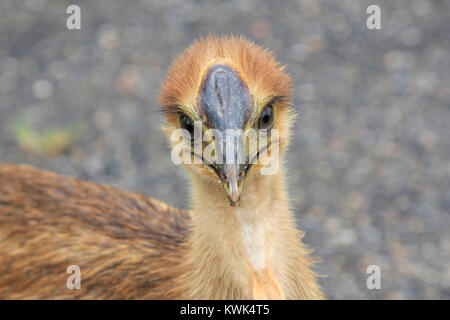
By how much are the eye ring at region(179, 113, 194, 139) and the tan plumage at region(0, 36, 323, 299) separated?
0.04m

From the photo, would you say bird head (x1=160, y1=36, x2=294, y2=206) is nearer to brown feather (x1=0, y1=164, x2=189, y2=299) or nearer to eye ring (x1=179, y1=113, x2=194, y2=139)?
eye ring (x1=179, y1=113, x2=194, y2=139)

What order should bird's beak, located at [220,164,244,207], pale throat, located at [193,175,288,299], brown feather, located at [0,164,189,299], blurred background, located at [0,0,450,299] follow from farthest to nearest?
blurred background, located at [0,0,450,299] < brown feather, located at [0,164,189,299] < pale throat, located at [193,175,288,299] < bird's beak, located at [220,164,244,207]

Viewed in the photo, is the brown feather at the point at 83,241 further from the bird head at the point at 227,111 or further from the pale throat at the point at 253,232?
the bird head at the point at 227,111

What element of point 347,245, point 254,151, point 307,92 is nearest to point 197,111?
point 254,151

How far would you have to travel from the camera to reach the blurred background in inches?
205

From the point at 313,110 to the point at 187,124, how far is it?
3.91m

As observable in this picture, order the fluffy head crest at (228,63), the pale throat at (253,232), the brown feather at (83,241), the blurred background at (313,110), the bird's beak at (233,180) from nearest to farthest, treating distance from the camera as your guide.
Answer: the bird's beak at (233,180) → the fluffy head crest at (228,63) → the pale throat at (253,232) → the brown feather at (83,241) → the blurred background at (313,110)

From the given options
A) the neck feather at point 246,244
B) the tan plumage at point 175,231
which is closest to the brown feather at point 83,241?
the tan plumage at point 175,231

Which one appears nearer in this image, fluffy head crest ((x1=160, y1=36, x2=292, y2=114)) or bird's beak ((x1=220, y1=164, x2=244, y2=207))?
bird's beak ((x1=220, y1=164, x2=244, y2=207))

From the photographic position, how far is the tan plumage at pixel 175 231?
9.24ft

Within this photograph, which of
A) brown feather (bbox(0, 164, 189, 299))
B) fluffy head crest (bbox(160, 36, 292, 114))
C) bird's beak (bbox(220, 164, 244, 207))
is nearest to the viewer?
bird's beak (bbox(220, 164, 244, 207))

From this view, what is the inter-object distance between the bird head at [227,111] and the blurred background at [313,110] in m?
2.39

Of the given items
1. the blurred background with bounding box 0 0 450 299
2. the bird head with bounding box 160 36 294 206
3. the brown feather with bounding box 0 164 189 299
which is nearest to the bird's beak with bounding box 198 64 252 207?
the bird head with bounding box 160 36 294 206
